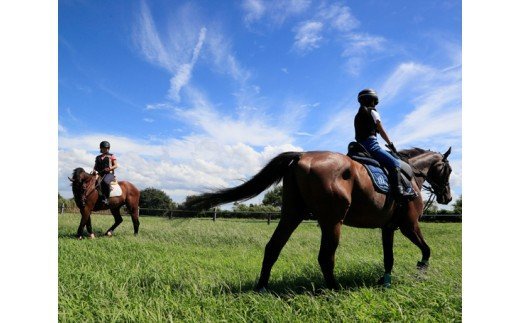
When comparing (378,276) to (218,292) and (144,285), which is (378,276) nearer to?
(218,292)

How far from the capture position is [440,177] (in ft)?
15.8

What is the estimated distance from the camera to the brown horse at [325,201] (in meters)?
3.27

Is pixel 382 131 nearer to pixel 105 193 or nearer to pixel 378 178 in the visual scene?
pixel 378 178

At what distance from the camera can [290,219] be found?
3.47 meters

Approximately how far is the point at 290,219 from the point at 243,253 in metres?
3.01

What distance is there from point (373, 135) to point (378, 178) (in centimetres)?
51

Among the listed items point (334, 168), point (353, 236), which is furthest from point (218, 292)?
point (353, 236)

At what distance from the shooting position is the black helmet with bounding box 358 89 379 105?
3.65 metres

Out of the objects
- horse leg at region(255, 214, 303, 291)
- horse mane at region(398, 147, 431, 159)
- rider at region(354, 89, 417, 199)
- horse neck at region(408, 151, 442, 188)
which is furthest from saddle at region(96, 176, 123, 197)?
horse neck at region(408, 151, 442, 188)

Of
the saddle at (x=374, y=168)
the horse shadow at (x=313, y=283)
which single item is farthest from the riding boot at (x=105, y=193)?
the saddle at (x=374, y=168)

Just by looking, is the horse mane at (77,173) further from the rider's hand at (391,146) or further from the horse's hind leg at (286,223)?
the rider's hand at (391,146)

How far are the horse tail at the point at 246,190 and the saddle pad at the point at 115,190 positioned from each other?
6067 millimetres
